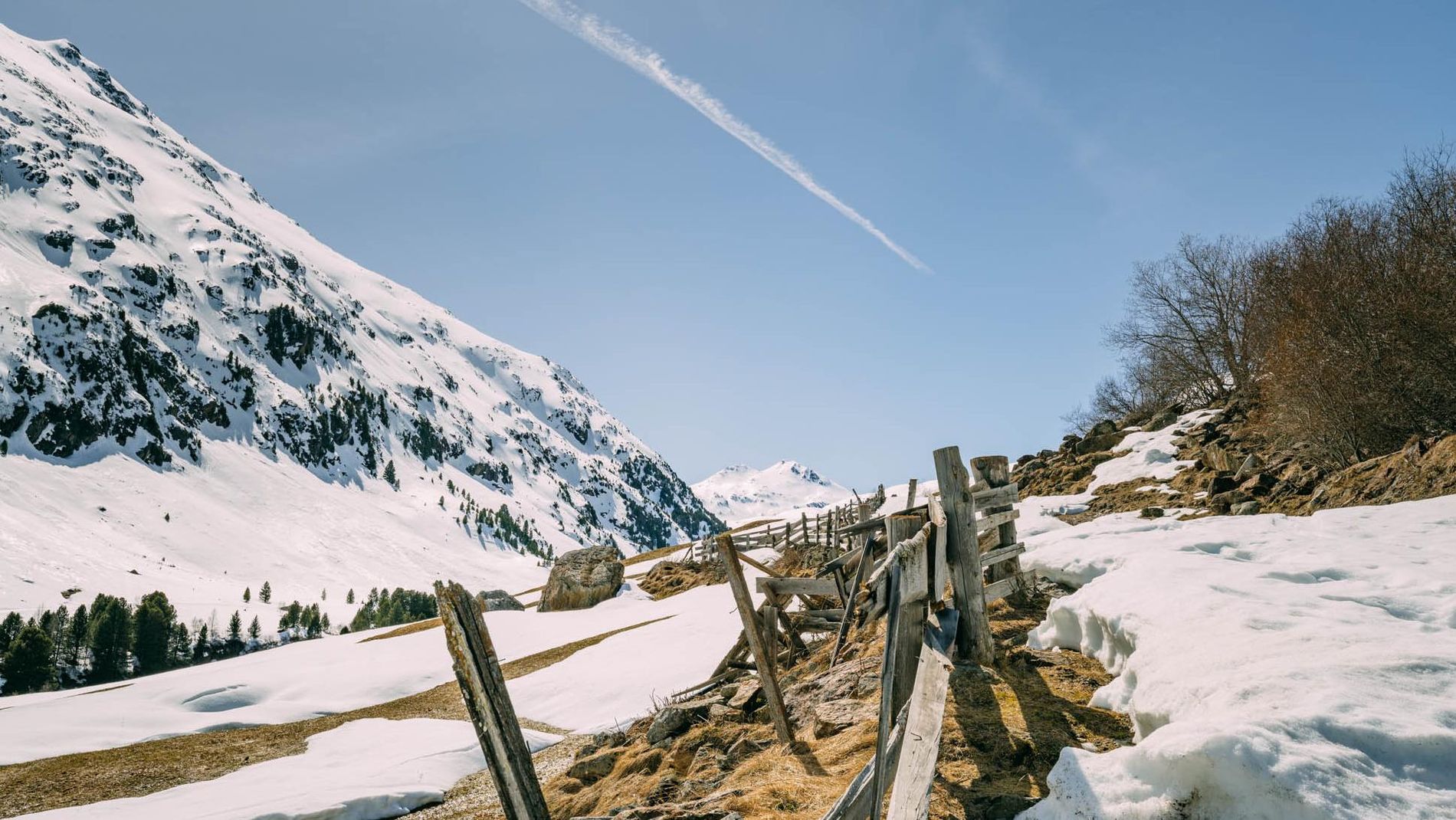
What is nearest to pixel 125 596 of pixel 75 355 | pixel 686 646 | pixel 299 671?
A: pixel 75 355

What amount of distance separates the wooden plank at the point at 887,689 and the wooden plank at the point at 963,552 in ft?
8.87

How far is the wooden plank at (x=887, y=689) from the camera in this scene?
3.67 m

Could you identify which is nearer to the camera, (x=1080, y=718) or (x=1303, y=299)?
(x=1080, y=718)

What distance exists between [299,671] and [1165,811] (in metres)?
32.1

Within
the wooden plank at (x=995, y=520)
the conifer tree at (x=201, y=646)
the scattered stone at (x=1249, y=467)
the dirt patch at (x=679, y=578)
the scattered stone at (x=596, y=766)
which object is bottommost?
the scattered stone at (x=596, y=766)

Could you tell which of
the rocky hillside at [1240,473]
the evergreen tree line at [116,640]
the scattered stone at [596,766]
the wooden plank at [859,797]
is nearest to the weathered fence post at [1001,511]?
the wooden plank at [859,797]

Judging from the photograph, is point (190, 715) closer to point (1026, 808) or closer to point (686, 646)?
point (686, 646)

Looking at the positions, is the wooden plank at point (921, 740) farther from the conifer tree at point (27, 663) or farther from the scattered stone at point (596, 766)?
the conifer tree at point (27, 663)

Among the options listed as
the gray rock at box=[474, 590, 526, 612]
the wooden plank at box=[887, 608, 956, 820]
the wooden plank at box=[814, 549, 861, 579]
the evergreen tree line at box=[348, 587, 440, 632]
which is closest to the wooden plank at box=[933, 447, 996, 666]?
the wooden plank at box=[814, 549, 861, 579]

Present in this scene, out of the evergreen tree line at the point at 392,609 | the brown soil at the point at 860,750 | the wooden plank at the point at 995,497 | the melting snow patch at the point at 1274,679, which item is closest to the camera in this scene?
the melting snow patch at the point at 1274,679

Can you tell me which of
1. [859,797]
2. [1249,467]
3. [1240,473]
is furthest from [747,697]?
[1249,467]

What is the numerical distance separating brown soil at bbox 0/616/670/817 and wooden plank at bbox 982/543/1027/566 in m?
11.6

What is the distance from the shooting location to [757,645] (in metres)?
7.31

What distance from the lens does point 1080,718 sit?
5.71 m
